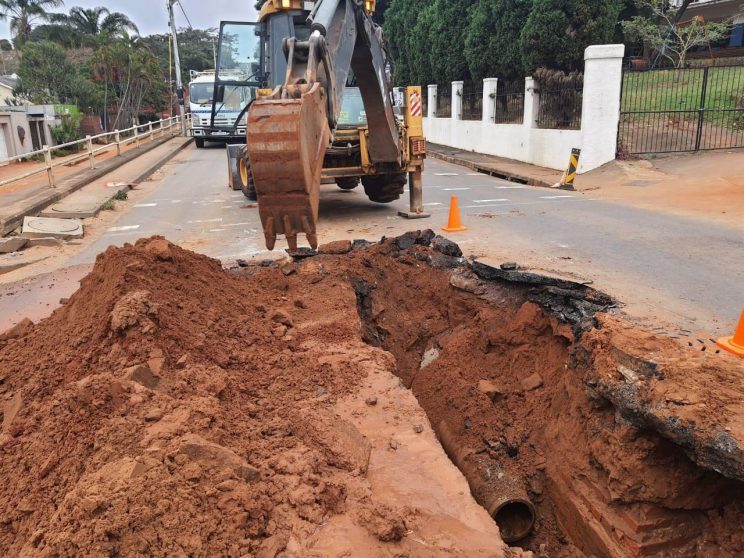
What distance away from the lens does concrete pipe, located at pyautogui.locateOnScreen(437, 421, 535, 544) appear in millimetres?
3856

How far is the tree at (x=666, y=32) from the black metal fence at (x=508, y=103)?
5.28 metres

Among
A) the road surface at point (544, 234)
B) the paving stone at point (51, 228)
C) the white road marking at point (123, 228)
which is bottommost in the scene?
the white road marking at point (123, 228)

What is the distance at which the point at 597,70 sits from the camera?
1527 cm

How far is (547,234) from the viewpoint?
890cm

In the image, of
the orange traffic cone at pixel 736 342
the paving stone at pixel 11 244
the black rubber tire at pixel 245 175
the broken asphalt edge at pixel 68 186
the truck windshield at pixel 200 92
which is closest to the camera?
the orange traffic cone at pixel 736 342

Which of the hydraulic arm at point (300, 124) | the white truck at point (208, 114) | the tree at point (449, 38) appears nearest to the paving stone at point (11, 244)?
the hydraulic arm at point (300, 124)

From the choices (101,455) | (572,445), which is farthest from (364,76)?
(101,455)

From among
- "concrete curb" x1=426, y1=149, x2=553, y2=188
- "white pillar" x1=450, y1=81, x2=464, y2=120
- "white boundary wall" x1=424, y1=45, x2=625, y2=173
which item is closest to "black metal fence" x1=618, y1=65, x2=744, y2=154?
"white boundary wall" x1=424, y1=45, x2=625, y2=173

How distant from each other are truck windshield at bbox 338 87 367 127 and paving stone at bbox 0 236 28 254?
568cm

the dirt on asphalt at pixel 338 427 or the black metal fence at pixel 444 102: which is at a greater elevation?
the black metal fence at pixel 444 102

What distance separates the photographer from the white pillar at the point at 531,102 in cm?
1831

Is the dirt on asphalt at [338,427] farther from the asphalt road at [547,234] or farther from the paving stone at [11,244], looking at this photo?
the paving stone at [11,244]

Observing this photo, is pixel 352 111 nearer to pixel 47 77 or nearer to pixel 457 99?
pixel 457 99

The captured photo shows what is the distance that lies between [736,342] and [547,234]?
4.44 metres
